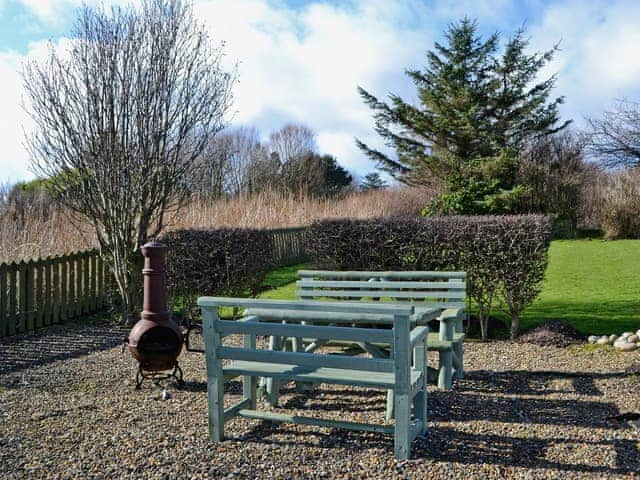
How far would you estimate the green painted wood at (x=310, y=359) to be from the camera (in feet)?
12.7

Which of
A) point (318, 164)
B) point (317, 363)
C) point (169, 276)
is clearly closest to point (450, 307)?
point (317, 363)

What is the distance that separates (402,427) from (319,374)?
655 millimetres

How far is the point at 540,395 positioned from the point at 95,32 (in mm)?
8322

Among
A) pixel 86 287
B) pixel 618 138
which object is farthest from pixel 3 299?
pixel 618 138

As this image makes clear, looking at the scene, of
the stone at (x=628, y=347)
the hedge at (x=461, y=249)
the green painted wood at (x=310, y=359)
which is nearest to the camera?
the green painted wood at (x=310, y=359)

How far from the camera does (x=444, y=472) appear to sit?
3.67 meters

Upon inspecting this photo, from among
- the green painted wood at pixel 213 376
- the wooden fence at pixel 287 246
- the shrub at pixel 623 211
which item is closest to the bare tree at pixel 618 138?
the shrub at pixel 623 211

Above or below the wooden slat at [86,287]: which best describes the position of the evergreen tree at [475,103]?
above

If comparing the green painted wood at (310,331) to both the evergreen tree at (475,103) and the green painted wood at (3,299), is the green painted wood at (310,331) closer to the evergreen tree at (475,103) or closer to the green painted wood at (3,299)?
the green painted wood at (3,299)

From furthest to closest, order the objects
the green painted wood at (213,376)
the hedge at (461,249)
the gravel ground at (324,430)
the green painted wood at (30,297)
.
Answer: the green painted wood at (30,297)
the hedge at (461,249)
the green painted wood at (213,376)
the gravel ground at (324,430)

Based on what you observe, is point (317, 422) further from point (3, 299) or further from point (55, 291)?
point (55, 291)

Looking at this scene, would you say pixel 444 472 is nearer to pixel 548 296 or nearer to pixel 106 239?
pixel 106 239

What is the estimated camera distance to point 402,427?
12.6 ft

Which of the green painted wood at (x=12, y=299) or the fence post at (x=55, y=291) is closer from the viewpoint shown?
the green painted wood at (x=12, y=299)
